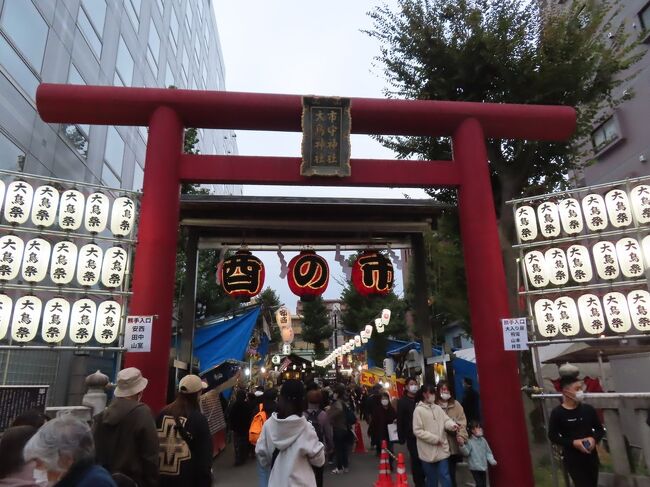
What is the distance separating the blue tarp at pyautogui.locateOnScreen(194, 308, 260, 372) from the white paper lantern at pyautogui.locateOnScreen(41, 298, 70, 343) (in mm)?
6423

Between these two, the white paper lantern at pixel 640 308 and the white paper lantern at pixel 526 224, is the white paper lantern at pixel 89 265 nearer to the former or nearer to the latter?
the white paper lantern at pixel 526 224

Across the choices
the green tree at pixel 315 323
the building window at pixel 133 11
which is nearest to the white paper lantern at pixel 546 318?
the building window at pixel 133 11

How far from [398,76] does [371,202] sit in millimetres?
4390

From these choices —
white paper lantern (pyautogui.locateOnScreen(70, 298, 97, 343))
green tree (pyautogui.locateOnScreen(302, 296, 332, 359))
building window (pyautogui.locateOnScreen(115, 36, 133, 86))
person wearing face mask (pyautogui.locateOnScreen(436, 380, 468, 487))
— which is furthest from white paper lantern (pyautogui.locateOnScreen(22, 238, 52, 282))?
Result: green tree (pyautogui.locateOnScreen(302, 296, 332, 359))

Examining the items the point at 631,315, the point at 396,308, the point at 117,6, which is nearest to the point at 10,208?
the point at 631,315

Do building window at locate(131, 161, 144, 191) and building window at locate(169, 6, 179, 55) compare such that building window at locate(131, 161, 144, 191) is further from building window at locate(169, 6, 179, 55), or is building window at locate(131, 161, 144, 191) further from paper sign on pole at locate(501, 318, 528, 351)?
paper sign on pole at locate(501, 318, 528, 351)

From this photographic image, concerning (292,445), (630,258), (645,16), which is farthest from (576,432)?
(645,16)

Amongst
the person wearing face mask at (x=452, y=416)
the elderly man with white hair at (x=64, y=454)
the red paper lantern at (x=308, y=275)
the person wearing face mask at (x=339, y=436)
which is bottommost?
the person wearing face mask at (x=339, y=436)

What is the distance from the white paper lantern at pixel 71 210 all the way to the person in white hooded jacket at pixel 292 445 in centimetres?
499

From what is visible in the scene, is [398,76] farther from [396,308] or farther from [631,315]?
[396,308]

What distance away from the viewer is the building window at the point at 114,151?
15969 mm

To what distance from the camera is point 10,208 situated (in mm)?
7070

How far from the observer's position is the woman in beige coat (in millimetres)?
6887

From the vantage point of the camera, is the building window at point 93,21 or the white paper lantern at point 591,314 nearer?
the white paper lantern at point 591,314
